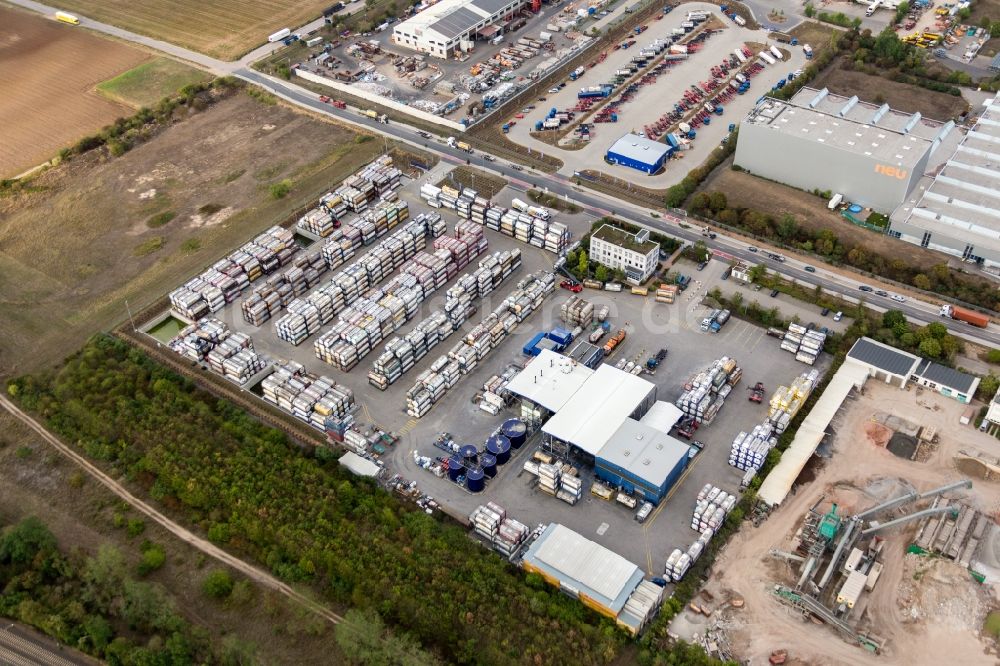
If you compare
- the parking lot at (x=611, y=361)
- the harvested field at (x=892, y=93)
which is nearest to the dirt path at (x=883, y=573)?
the parking lot at (x=611, y=361)

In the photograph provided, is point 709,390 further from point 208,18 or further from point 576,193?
point 208,18

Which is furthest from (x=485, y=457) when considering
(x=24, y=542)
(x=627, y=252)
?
(x=24, y=542)

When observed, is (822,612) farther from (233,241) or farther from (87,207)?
(87,207)

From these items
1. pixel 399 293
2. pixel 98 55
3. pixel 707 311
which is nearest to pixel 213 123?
pixel 98 55

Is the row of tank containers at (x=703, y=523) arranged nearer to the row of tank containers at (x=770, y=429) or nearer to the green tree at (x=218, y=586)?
the row of tank containers at (x=770, y=429)

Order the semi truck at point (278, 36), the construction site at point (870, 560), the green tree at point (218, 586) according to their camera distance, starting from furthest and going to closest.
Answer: the semi truck at point (278, 36) → the green tree at point (218, 586) → the construction site at point (870, 560)

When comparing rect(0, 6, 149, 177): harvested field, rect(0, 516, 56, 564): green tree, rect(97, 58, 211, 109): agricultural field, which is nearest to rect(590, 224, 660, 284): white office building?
rect(0, 516, 56, 564): green tree
